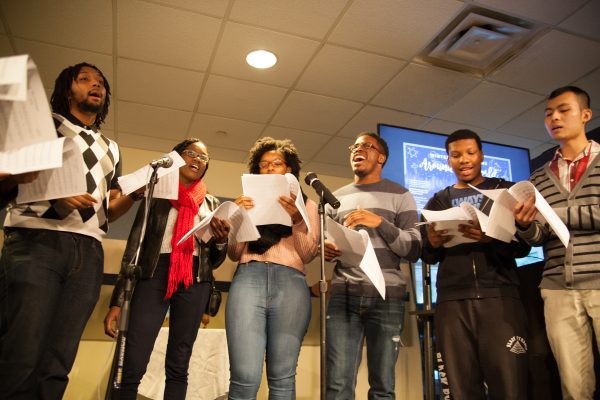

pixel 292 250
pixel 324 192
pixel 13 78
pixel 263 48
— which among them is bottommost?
pixel 292 250

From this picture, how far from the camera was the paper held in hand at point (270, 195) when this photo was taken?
5.89 feet

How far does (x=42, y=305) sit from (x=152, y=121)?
3641mm

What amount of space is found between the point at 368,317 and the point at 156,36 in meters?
2.70

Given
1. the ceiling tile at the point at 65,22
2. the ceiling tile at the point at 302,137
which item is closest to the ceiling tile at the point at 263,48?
the ceiling tile at the point at 65,22

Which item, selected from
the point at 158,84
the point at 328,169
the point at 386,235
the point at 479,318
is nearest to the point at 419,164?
the point at 386,235

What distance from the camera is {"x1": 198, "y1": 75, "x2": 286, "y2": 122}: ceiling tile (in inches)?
164

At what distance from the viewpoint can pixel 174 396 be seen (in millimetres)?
1858

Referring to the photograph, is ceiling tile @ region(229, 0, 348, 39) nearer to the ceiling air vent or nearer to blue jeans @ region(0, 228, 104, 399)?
the ceiling air vent

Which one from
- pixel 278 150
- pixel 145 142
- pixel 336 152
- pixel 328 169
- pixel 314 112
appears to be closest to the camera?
pixel 278 150

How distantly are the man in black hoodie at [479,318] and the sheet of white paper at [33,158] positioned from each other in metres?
1.52

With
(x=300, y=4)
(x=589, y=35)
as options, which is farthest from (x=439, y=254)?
(x=589, y=35)

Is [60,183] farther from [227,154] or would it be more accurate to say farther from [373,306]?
[227,154]

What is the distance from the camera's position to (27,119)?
Result: 1.29 meters

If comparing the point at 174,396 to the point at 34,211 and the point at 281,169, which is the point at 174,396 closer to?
the point at 34,211
